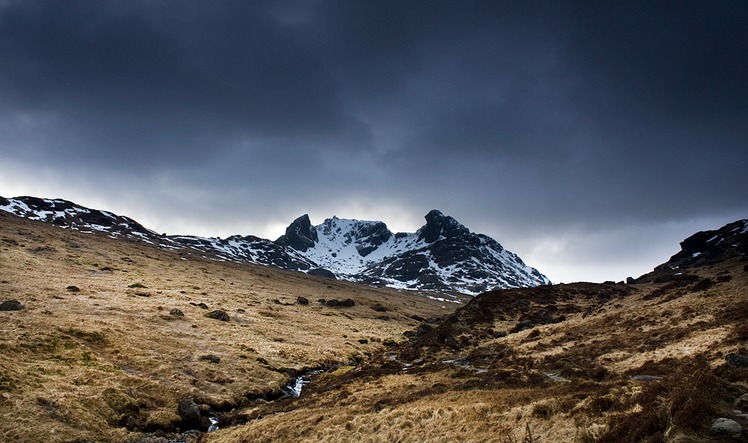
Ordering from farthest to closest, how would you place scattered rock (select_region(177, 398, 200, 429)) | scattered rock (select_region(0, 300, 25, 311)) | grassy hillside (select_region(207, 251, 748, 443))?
scattered rock (select_region(0, 300, 25, 311)), scattered rock (select_region(177, 398, 200, 429)), grassy hillside (select_region(207, 251, 748, 443))

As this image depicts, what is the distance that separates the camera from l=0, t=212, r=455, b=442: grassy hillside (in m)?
25.9

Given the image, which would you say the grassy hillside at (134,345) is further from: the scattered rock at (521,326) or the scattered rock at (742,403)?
the scattered rock at (742,403)

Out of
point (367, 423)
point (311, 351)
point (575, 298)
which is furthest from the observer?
point (575, 298)

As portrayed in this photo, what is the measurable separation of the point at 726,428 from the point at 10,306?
59997 millimetres

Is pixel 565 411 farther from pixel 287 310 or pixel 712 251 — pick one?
pixel 712 251

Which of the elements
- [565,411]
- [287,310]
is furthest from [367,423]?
[287,310]

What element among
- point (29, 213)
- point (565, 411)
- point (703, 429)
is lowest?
point (565, 411)

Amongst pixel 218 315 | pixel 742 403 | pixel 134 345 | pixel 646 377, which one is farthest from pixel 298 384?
Result: pixel 742 403

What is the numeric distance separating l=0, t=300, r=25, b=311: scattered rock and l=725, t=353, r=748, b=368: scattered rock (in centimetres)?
6227

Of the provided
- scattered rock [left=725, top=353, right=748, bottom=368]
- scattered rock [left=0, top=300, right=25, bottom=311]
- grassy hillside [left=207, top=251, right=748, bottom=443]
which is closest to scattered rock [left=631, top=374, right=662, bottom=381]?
grassy hillside [left=207, top=251, right=748, bottom=443]

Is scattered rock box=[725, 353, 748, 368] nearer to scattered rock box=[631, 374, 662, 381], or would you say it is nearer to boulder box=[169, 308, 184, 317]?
scattered rock box=[631, 374, 662, 381]

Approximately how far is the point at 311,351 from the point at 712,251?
17139 centimetres

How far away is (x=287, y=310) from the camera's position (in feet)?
283

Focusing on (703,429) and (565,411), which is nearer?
(703,429)
